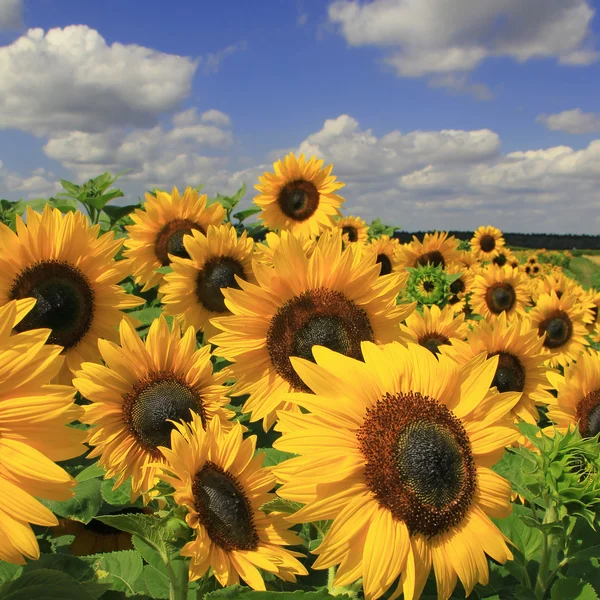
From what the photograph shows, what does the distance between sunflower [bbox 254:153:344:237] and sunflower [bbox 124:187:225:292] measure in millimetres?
1466

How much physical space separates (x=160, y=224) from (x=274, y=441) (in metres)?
3.31

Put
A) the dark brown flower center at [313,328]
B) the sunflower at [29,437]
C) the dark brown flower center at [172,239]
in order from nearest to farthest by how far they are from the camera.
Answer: the sunflower at [29,437] < the dark brown flower center at [313,328] < the dark brown flower center at [172,239]

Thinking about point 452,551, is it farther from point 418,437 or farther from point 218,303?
point 218,303

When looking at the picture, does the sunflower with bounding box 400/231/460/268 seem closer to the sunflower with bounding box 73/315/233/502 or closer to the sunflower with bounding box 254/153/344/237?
the sunflower with bounding box 254/153/344/237

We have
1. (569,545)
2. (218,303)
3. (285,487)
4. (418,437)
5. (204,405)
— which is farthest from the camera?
(218,303)

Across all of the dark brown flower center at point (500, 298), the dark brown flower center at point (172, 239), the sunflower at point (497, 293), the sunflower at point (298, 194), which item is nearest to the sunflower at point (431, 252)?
the sunflower at point (497, 293)

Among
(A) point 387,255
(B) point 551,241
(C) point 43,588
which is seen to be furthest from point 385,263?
(B) point 551,241

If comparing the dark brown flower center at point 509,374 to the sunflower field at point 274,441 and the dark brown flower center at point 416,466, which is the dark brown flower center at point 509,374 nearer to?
the sunflower field at point 274,441

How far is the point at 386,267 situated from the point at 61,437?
271 inches

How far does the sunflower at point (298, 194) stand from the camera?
6836mm

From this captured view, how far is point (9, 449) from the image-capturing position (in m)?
1.61

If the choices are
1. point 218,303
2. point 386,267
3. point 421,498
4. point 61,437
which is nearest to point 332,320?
point 421,498

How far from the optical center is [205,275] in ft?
14.8

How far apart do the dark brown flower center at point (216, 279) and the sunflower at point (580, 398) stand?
7.40 feet
